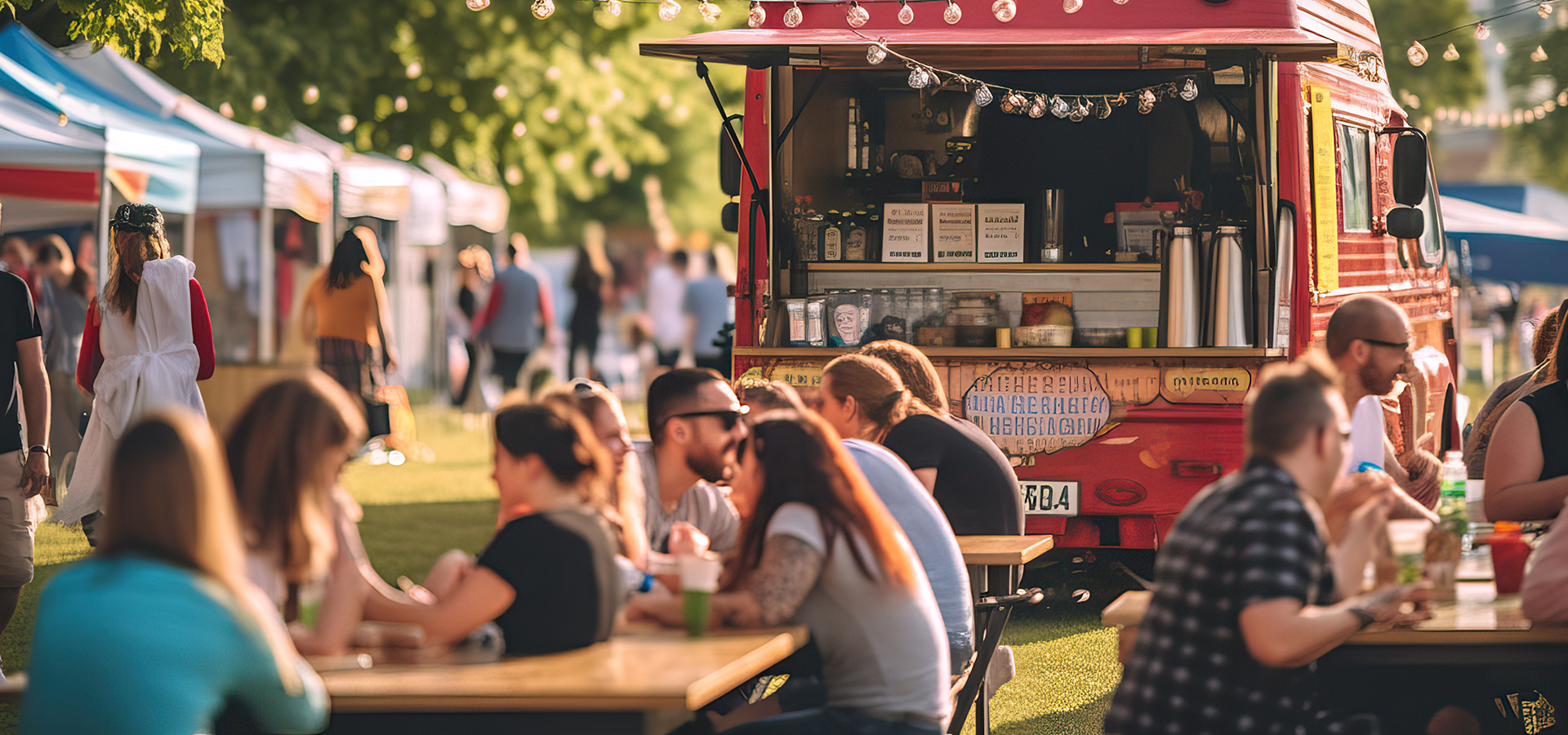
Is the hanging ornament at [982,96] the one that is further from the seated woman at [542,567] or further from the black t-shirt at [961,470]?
the seated woman at [542,567]

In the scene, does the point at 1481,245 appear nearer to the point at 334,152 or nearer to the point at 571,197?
the point at 334,152

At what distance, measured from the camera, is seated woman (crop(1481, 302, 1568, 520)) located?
216 inches

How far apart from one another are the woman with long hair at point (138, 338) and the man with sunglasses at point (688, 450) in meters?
3.15

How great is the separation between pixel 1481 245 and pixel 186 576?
22.0m

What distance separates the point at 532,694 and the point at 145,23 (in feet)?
22.7

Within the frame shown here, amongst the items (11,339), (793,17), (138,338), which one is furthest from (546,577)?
(793,17)

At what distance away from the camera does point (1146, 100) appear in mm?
8859

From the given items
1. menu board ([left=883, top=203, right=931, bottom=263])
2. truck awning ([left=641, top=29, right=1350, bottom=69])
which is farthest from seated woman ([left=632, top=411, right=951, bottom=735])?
menu board ([left=883, top=203, right=931, bottom=263])

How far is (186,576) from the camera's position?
2.88 m

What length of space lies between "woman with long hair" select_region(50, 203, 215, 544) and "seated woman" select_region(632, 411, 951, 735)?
14.2 ft

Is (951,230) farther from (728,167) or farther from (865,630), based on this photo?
(865,630)

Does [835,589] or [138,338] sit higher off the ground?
[138,338]

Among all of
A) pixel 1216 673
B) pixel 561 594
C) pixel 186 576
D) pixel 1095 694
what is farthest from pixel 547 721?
pixel 1095 694

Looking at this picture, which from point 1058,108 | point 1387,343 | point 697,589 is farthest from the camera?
point 1058,108
